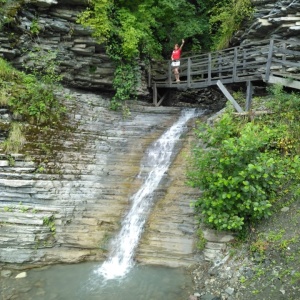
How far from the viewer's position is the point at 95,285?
24.0 ft

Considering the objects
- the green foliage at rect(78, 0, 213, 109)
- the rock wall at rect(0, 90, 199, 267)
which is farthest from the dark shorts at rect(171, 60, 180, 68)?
the rock wall at rect(0, 90, 199, 267)

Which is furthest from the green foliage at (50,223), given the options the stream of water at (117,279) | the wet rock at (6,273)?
the wet rock at (6,273)

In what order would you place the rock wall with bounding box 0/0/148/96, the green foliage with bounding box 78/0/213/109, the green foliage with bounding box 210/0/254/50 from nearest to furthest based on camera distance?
the rock wall with bounding box 0/0/148/96, the green foliage with bounding box 210/0/254/50, the green foliage with bounding box 78/0/213/109

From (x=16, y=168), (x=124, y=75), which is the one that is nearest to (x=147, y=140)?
(x=124, y=75)

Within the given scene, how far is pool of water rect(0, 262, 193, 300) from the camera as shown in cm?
696

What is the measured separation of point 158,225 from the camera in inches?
338

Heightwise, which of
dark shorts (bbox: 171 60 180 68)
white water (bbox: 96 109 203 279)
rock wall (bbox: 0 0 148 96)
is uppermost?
rock wall (bbox: 0 0 148 96)

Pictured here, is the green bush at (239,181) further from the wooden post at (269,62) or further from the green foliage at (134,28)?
the green foliage at (134,28)

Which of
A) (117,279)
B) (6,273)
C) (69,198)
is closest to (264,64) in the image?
(69,198)

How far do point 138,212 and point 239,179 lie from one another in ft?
11.1

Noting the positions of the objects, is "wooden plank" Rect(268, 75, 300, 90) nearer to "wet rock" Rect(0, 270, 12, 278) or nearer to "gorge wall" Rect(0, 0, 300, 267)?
"gorge wall" Rect(0, 0, 300, 267)

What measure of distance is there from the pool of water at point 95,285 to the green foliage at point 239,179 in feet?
5.55

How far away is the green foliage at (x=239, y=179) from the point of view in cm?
691

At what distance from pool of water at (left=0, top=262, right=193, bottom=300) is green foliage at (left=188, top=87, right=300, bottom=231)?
66.6 inches
